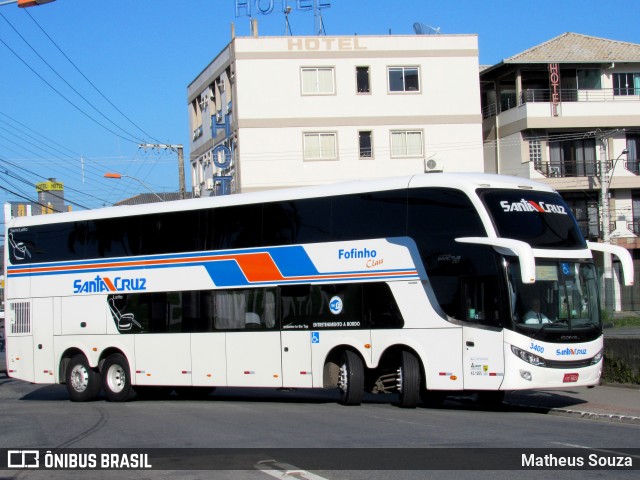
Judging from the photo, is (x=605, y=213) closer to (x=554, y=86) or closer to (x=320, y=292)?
(x=554, y=86)

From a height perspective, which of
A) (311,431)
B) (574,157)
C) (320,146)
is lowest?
(311,431)

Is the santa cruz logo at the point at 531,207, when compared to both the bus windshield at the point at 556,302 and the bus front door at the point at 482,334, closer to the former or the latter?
the bus windshield at the point at 556,302

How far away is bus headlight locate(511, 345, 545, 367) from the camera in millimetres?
14633

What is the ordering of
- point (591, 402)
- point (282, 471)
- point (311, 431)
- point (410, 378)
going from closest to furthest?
point (282, 471) → point (311, 431) → point (410, 378) → point (591, 402)

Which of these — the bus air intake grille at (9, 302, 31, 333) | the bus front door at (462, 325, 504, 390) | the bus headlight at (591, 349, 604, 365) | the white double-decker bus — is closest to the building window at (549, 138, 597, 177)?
the white double-decker bus

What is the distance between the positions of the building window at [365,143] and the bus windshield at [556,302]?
28.4 m

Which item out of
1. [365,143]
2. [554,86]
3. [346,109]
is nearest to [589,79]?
[554,86]

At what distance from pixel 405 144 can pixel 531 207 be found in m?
28.3

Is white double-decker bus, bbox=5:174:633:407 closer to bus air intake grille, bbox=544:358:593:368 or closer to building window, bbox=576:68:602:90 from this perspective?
bus air intake grille, bbox=544:358:593:368

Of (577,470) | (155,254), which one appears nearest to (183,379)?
(155,254)

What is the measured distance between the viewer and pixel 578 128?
150 feet

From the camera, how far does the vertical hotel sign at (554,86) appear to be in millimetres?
44875

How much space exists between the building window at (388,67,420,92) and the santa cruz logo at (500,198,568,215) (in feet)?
93.0

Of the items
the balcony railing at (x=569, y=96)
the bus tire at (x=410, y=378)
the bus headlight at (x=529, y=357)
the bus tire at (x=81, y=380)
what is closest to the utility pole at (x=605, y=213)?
the balcony railing at (x=569, y=96)
